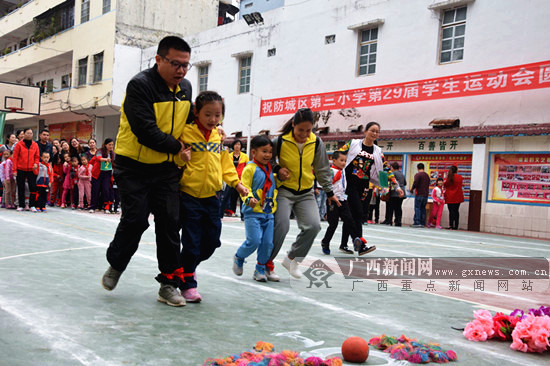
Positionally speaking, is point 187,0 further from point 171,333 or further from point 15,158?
point 171,333

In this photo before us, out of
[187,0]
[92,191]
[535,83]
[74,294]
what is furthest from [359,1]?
[74,294]

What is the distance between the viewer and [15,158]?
41.6ft

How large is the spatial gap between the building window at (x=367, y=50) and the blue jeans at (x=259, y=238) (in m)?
14.9

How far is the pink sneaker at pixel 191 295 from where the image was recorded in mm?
4301

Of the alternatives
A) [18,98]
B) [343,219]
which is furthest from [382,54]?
[18,98]

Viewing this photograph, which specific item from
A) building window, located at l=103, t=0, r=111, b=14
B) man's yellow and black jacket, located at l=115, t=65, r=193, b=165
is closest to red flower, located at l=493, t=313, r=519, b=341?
man's yellow and black jacket, located at l=115, t=65, r=193, b=165

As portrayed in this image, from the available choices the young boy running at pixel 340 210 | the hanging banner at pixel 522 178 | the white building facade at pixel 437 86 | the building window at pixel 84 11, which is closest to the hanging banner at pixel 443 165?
the white building facade at pixel 437 86

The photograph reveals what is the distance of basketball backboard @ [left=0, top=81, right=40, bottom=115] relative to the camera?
2488cm

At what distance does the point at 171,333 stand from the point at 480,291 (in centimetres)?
359

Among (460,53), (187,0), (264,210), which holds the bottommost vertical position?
(264,210)

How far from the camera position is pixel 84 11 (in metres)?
32.2

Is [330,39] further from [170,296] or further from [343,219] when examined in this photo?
[170,296]
